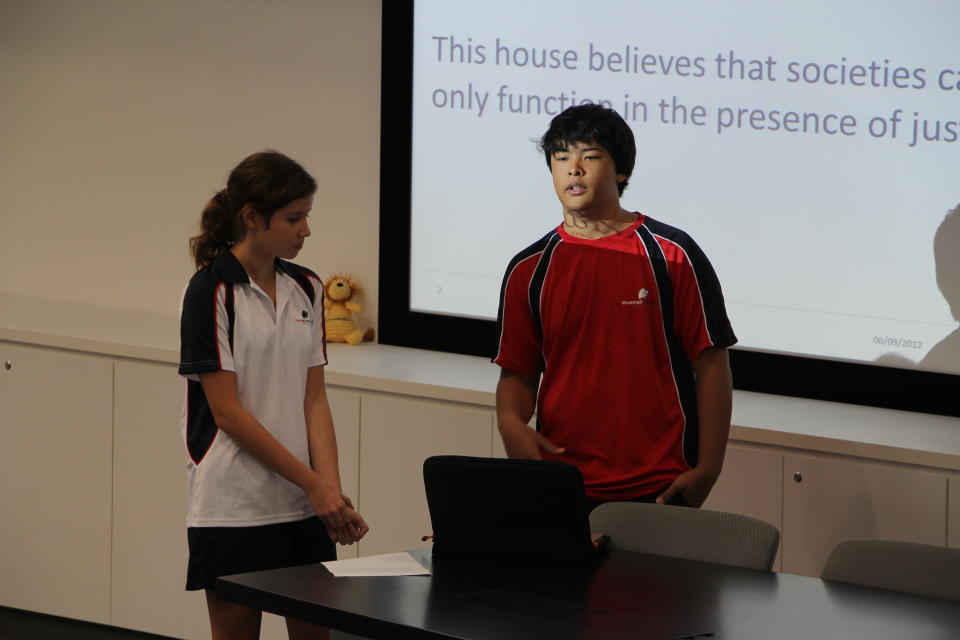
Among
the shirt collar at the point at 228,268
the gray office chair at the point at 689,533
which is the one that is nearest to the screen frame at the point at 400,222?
the shirt collar at the point at 228,268

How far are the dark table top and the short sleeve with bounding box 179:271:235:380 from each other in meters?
0.59

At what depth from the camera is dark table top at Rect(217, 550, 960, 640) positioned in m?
2.13

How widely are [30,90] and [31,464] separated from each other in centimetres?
156

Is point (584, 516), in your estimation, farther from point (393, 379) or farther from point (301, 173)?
point (393, 379)

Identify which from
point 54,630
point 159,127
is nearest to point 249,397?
point 54,630

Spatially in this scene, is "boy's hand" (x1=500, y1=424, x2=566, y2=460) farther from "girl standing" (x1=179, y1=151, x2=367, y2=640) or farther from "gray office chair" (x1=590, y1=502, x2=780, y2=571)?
"girl standing" (x1=179, y1=151, x2=367, y2=640)

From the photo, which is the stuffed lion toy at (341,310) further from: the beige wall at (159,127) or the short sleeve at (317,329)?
the short sleeve at (317,329)

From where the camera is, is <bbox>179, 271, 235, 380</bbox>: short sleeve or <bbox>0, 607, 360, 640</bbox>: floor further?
<bbox>0, 607, 360, 640</bbox>: floor

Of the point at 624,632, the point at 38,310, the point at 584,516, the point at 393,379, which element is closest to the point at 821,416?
the point at 393,379

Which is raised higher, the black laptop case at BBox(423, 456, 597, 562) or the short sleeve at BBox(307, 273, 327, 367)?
the short sleeve at BBox(307, 273, 327, 367)

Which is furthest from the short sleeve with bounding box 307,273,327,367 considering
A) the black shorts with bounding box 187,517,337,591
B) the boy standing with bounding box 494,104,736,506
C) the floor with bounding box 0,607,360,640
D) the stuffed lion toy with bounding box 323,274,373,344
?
the floor with bounding box 0,607,360,640

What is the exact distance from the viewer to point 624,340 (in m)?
2.93

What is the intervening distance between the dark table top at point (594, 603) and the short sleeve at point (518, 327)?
667 millimetres

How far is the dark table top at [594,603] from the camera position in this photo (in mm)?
2135
